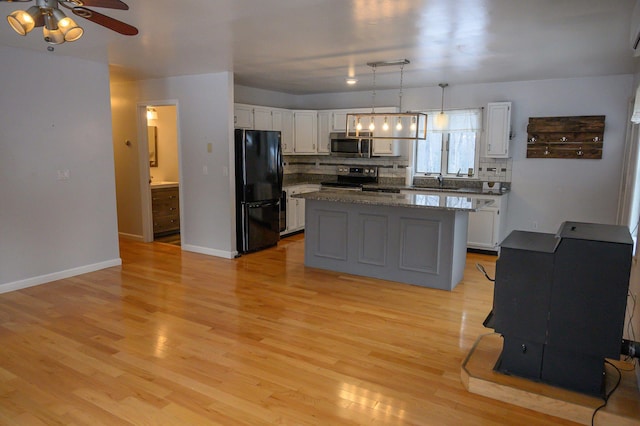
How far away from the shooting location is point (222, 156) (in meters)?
5.80

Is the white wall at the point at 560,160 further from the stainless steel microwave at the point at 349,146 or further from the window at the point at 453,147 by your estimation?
the stainless steel microwave at the point at 349,146

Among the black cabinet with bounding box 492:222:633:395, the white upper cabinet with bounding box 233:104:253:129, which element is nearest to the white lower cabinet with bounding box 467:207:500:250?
the black cabinet with bounding box 492:222:633:395

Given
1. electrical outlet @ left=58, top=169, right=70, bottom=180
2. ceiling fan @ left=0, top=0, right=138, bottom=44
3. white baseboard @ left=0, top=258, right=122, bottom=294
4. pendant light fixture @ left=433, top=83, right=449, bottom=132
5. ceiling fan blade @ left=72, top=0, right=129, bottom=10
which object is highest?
ceiling fan blade @ left=72, top=0, right=129, bottom=10

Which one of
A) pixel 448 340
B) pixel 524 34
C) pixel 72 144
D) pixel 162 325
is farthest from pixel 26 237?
pixel 524 34

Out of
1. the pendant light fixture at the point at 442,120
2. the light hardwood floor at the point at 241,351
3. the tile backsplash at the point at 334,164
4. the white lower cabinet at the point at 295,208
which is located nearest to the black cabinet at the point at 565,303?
the light hardwood floor at the point at 241,351

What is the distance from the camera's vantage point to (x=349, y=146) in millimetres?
7223

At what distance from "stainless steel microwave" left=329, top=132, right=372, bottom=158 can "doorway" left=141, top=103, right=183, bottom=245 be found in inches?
102

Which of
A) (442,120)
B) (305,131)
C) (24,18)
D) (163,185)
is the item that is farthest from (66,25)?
(305,131)

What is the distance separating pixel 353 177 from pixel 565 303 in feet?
17.6

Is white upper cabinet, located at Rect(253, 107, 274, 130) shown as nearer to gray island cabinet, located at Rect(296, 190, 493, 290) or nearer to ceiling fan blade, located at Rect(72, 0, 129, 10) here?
gray island cabinet, located at Rect(296, 190, 493, 290)

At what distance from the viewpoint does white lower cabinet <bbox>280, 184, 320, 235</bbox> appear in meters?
7.19

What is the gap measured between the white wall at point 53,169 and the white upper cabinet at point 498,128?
5.12m

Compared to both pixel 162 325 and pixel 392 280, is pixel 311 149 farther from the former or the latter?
pixel 162 325

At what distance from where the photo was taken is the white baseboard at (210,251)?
589 cm
